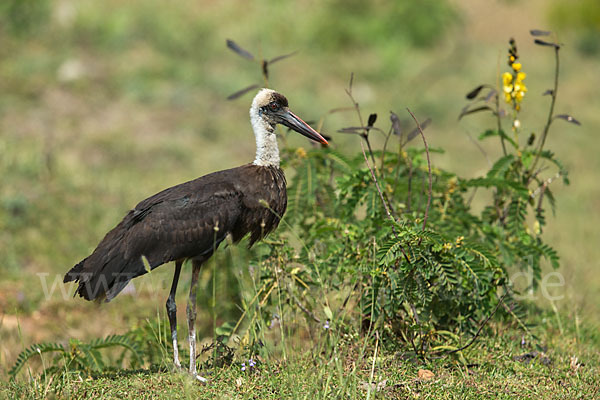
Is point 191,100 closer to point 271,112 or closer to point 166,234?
point 271,112

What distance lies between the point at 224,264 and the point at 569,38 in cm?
1621

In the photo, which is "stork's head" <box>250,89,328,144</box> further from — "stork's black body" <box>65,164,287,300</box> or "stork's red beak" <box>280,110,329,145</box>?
"stork's black body" <box>65,164,287,300</box>

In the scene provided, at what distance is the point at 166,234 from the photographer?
5.01 metres

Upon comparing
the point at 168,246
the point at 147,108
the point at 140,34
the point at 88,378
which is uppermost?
the point at 140,34

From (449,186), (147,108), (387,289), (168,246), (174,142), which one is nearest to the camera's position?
(387,289)

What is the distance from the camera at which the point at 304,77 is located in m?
15.3

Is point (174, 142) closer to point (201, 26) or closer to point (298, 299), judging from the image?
point (201, 26)

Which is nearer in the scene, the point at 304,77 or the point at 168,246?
the point at 168,246

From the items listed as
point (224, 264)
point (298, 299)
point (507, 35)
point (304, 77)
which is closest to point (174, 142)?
point (304, 77)

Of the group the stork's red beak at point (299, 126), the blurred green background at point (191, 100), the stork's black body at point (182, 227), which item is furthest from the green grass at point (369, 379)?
the stork's red beak at point (299, 126)

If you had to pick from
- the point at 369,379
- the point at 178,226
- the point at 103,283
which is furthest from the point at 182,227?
the point at 369,379

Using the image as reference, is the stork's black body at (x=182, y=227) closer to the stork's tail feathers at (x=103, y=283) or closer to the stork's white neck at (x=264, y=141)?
the stork's tail feathers at (x=103, y=283)

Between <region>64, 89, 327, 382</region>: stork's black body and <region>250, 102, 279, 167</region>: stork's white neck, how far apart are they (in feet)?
0.55

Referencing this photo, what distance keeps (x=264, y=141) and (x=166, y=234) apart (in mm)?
984
